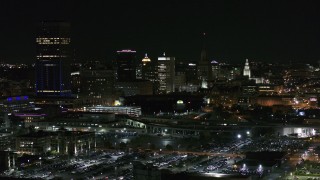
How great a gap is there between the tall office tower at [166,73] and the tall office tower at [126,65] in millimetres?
2200

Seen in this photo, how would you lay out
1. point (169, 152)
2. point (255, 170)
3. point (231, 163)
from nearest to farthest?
point (255, 170), point (231, 163), point (169, 152)

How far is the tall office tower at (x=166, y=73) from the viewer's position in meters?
49.7

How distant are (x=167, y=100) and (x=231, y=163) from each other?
73.9 ft

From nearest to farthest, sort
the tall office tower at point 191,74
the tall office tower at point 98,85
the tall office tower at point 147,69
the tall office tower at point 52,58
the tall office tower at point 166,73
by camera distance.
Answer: the tall office tower at point 52,58 → the tall office tower at point 98,85 → the tall office tower at point 166,73 → the tall office tower at point 147,69 → the tall office tower at point 191,74

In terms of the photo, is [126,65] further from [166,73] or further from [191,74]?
[191,74]

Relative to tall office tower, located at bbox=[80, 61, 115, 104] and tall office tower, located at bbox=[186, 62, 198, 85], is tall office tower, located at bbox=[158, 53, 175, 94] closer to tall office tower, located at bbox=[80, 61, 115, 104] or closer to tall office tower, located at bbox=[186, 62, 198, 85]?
tall office tower, located at bbox=[186, 62, 198, 85]

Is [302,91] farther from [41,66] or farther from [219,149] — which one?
[219,149]

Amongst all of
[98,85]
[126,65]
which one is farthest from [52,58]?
[126,65]

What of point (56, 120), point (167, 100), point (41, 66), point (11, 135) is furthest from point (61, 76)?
point (11, 135)

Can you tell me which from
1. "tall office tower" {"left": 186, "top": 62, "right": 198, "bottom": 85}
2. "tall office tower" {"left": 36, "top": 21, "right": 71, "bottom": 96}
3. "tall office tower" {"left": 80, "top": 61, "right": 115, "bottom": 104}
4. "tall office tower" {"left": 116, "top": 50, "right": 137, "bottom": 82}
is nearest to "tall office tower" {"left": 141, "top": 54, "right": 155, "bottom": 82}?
"tall office tower" {"left": 116, "top": 50, "right": 137, "bottom": 82}

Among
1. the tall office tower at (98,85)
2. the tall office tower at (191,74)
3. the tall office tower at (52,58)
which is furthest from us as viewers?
the tall office tower at (191,74)

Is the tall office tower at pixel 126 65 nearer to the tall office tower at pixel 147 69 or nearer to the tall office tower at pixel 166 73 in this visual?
the tall office tower at pixel 166 73

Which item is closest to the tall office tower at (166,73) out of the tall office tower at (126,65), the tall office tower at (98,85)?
the tall office tower at (126,65)

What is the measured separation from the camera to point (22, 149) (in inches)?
819
